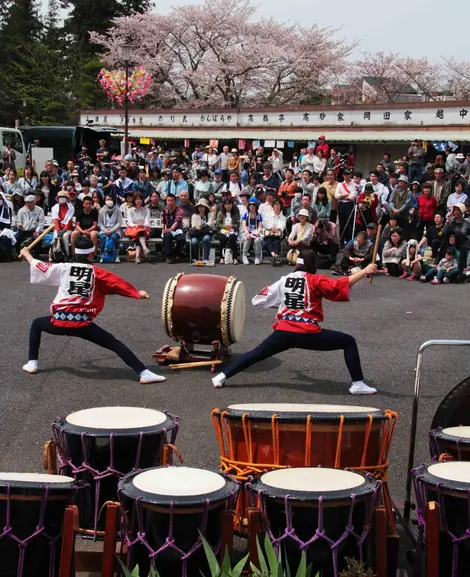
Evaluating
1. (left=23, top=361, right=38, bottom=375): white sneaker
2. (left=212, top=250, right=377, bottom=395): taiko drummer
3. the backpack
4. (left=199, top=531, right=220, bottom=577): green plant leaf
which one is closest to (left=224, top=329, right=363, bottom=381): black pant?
(left=212, top=250, right=377, bottom=395): taiko drummer

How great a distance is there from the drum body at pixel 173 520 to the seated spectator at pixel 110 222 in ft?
37.1

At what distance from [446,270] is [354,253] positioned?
1.61 meters

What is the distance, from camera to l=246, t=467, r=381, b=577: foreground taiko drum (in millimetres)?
3146

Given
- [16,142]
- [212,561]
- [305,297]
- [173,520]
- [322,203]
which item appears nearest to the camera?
[212,561]

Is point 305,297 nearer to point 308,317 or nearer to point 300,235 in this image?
point 308,317

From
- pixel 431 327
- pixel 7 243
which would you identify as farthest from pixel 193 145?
pixel 431 327

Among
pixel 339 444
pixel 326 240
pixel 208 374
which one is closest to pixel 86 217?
pixel 326 240

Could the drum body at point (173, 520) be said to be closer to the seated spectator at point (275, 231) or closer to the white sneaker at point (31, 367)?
the white sneaker at point (31, 367)

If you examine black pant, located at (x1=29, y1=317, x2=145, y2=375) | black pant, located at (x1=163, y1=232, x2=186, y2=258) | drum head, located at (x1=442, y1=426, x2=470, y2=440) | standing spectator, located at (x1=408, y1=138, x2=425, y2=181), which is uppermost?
standing spectator, located at (x1=408, y1=138, x2=425, y2=181)

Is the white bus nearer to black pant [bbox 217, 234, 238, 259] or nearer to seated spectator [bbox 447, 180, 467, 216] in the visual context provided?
black pant [bbox 217, 234, 238, 259]

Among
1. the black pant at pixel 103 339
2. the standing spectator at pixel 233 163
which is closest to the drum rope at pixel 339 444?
the black pant at pixel 103 339

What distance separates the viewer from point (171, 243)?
14.4m

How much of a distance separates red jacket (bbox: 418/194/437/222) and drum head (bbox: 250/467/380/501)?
11280 millimetres

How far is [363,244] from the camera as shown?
1349cm
